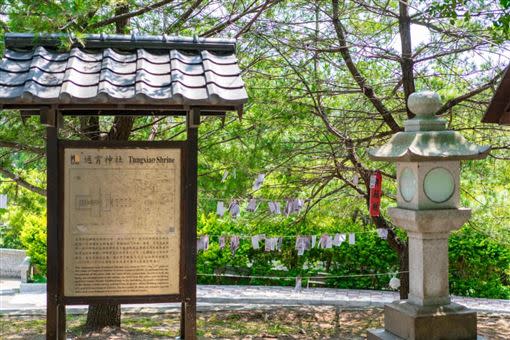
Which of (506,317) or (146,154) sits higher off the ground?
(146,154)

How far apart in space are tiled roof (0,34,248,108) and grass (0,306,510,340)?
4270 millimetres

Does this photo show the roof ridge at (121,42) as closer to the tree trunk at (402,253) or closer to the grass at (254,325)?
the grass at (254,325)

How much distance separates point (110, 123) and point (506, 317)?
7111 millimetres

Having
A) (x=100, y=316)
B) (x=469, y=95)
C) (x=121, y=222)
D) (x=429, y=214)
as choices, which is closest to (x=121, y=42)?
(x=121, y=222)

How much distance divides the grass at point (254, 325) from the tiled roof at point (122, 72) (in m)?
4.27

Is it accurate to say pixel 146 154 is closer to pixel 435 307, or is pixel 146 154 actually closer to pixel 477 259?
pixel 435 307

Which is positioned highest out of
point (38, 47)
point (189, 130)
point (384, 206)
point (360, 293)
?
point (38, 47)

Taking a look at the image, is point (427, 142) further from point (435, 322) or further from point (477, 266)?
point (477, 266)

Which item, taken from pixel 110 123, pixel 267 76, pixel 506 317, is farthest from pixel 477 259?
pixel 110 123

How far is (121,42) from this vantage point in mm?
4523

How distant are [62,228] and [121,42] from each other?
148 centimetres

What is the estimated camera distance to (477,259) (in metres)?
11.9

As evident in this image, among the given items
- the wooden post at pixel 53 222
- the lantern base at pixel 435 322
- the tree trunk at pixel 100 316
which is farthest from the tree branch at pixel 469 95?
the wooden post at pixel 53 222

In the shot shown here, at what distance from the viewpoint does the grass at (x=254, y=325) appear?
8172 millimetres
